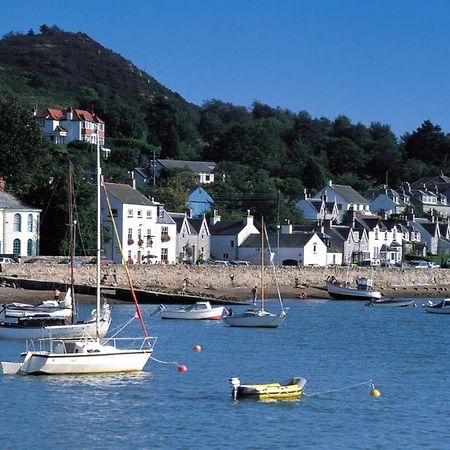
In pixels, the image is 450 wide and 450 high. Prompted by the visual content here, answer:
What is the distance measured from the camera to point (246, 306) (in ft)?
244

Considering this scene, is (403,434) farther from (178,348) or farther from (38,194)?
(38,194)

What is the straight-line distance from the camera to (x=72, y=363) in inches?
1430

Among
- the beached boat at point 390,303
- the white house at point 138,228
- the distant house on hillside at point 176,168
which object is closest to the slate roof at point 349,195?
the distant house on hillside at point 176,168

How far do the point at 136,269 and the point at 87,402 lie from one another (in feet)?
159

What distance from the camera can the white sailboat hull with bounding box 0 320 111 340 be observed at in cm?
4403

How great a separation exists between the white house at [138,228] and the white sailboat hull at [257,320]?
1260 inches

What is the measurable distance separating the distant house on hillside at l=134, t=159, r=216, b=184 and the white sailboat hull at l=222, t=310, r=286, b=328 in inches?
3121

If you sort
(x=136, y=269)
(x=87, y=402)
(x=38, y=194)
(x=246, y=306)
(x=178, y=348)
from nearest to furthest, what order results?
(x=87, y=402) → (x=178, y=348) → (x=246, y=306) → (x=136, y=269) → (x=38, y=194)

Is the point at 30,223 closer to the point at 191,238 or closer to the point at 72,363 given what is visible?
the point at 191,238

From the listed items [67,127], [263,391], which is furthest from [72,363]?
[67,127]

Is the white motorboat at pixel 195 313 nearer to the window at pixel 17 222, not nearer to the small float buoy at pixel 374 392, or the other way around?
the window at pixel 17 222

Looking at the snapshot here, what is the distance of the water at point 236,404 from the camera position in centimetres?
2859

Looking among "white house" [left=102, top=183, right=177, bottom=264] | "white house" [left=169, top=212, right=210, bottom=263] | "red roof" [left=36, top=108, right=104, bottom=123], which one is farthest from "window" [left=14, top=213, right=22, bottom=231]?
"red roof" [left=36, top=108, right=104, bottom=123]

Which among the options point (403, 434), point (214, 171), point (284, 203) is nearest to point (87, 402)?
point (403, 434)
